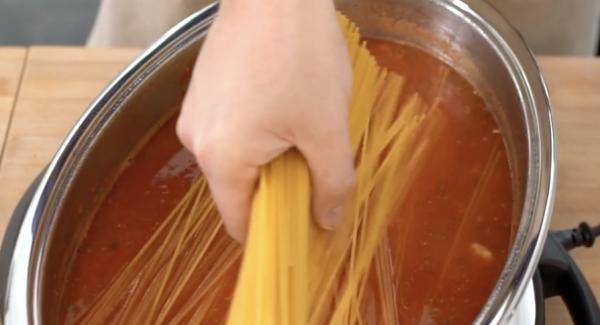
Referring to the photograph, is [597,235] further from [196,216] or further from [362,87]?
[196,216]

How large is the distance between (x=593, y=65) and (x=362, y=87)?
33cm

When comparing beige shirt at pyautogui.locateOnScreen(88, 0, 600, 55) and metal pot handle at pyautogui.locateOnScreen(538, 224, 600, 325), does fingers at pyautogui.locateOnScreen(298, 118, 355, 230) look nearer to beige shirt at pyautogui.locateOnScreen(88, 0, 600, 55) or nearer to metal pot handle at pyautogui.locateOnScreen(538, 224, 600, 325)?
metal pot handle at pyautogui.locateOnScreen(538, 224, 600, 325)

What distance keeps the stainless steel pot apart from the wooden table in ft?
0.47

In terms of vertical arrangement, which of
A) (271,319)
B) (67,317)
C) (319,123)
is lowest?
(67,317)

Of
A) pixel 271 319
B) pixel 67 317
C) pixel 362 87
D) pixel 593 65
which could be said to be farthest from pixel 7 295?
pixel 593 65

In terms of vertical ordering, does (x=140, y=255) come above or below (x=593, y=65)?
below

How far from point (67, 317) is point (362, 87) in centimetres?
32

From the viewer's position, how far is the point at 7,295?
669 millimetres

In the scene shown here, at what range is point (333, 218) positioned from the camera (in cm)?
68

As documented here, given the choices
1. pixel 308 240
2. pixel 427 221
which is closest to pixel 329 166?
pixel 308 240

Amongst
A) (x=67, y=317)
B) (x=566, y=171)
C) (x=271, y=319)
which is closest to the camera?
(x=271, y=319)

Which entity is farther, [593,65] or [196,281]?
[593,65]

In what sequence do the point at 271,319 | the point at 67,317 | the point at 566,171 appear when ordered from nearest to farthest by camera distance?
the point at 271,319
the point at 67,317
the point at 566,171

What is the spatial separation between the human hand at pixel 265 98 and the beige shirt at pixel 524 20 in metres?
0.42
